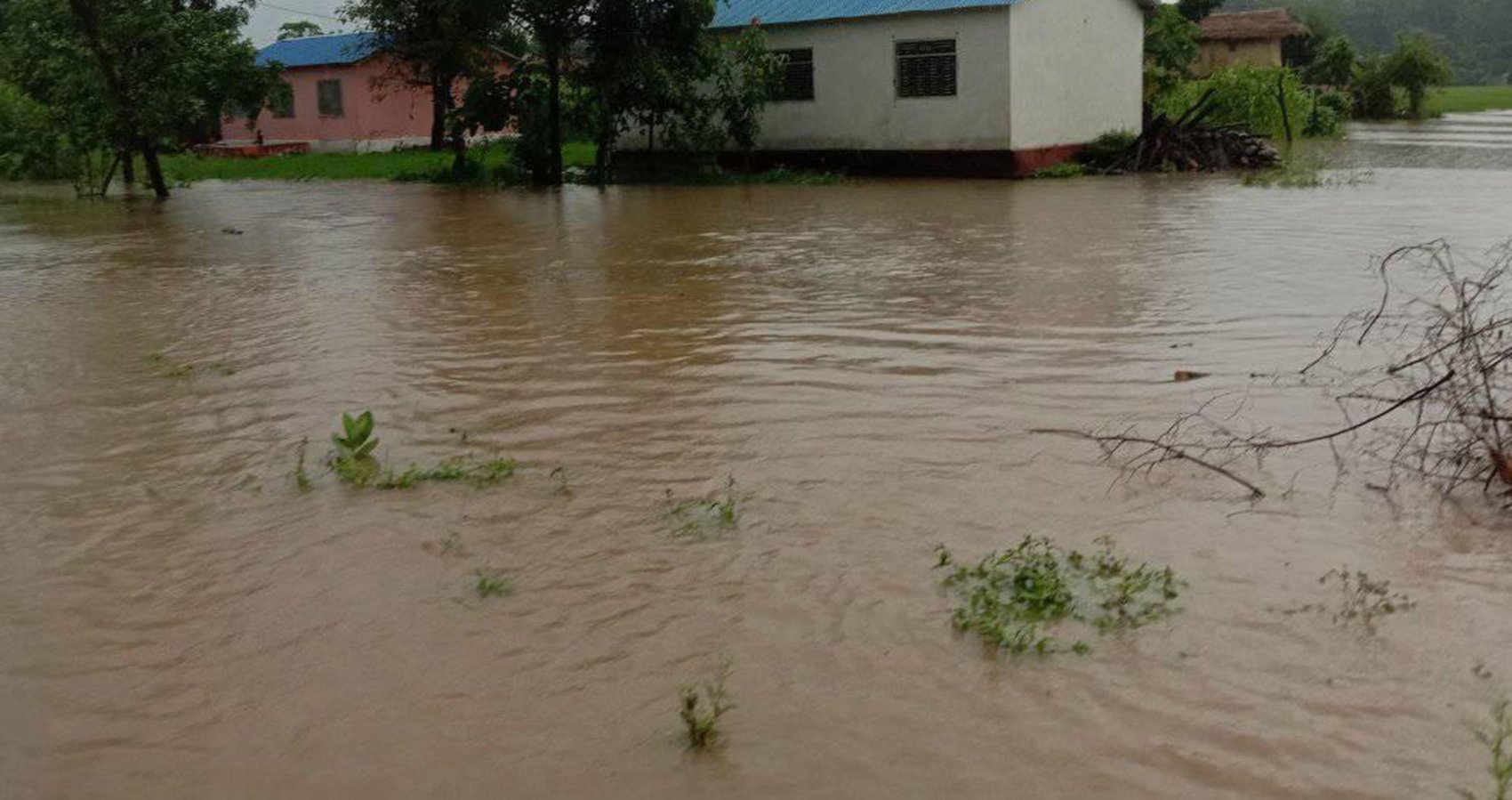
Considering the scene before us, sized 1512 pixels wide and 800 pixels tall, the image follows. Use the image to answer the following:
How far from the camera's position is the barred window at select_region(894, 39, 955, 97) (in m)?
23.9

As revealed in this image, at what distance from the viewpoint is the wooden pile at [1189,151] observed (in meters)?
24.4

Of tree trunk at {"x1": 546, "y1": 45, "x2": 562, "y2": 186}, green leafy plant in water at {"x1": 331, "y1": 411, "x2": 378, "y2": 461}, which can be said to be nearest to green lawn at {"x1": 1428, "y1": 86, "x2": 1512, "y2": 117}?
tree trunk at {"x1": 546, "y1": 45, "x2": 562, "y2": 186}

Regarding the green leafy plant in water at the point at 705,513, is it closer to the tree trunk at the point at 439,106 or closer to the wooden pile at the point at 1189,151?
the wooden pile at the point at 1189,151

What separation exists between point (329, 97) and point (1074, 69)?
76.7 feet

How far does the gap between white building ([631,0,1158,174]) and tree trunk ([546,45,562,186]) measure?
356 centimetres

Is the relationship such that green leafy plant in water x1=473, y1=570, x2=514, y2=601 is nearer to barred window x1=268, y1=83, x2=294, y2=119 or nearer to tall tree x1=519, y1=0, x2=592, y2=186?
tall tree x1=519, y1=0, x2=592, y2=186

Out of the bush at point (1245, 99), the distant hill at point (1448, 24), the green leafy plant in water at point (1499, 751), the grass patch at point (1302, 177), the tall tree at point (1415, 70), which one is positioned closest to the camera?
the green leafy plant in water at point (1499, 751)

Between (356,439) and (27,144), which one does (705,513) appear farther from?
(27,144)

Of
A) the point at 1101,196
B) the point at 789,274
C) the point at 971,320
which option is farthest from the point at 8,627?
the point at 1101,196

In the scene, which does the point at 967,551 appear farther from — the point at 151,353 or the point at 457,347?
the point at 151,353

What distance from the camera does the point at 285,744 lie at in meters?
3.82

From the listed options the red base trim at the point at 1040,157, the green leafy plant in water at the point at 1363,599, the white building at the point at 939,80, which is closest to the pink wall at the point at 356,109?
the white building at the point at 939,80

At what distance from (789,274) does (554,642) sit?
8.25 metres

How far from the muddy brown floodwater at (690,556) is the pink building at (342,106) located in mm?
29536
